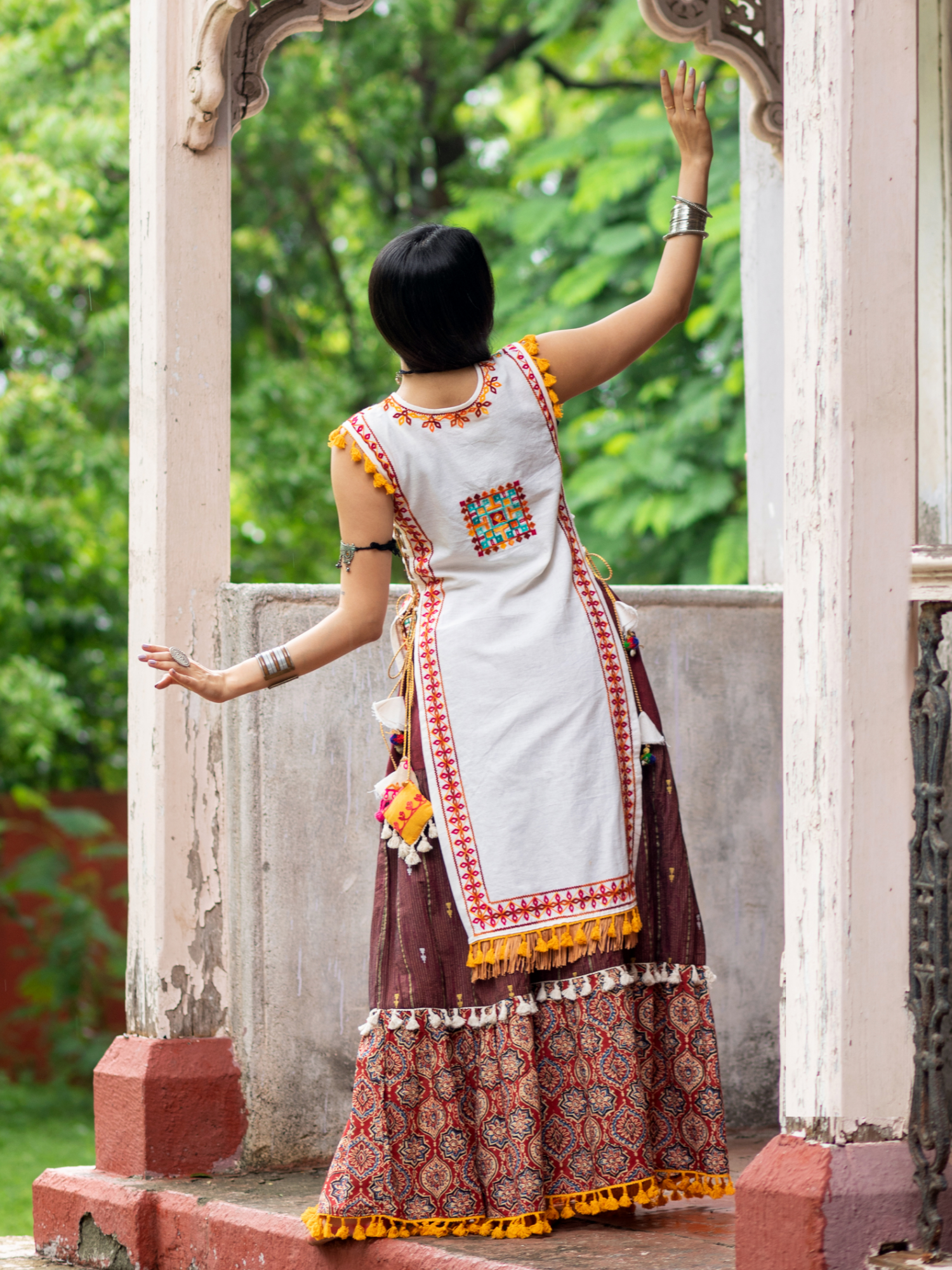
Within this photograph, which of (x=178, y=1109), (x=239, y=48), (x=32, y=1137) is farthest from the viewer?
(x=32, y=1137)

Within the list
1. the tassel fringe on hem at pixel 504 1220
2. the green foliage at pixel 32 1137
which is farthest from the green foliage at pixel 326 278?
the tassel fringe on hem at pixel 504 1220

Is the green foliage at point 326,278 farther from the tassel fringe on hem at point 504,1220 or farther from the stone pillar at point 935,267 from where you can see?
the tassel fringe on hem at point 504,1220

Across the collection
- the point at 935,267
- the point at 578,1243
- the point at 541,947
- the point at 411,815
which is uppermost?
the point at 935,267

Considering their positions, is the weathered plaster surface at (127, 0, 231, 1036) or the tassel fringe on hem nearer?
the tassel fringe on hem

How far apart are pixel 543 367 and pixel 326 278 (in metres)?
11.5

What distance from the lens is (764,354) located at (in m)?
5.05

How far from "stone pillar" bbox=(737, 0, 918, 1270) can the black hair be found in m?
0.66

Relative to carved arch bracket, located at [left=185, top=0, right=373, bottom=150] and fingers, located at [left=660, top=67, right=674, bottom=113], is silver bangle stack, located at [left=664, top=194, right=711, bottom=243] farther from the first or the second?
carved arch bracket, located at [left=185, top=0, right=373, bottom=150]

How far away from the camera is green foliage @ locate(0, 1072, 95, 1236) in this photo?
20.1 feet

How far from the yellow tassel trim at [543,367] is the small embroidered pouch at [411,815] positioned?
0.76 metres

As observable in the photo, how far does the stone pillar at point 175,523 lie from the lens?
401cm

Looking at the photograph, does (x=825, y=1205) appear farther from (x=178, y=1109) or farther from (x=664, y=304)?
(x=178, y=1109)

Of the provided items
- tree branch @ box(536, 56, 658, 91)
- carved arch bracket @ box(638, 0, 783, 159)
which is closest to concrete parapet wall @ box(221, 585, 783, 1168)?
carved arch bracket @ box(638, 0, 783, 159)

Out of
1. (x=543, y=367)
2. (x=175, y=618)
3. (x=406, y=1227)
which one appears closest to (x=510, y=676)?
(x=543, y=367)
